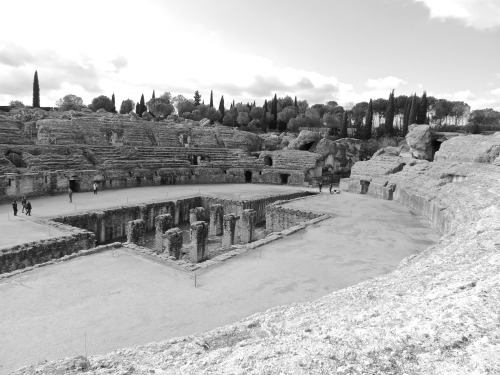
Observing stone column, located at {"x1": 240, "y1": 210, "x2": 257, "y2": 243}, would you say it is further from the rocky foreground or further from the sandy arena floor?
the rocky foreground

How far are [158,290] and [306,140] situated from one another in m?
30.1

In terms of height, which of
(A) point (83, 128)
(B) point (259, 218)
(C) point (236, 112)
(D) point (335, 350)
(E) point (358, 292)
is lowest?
(B) point (259, 218)

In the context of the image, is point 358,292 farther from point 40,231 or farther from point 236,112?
point 236,112

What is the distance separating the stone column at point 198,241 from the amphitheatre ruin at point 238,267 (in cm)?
6

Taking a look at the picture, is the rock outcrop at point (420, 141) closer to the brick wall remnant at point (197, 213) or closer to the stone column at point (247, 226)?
the stone column at point (247, 226)

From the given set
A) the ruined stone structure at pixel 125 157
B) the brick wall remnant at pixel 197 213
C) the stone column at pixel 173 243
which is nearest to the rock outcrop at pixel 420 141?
the ruined stone structure at pixel 125 157

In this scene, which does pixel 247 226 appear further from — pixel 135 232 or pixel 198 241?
pixel 135 232

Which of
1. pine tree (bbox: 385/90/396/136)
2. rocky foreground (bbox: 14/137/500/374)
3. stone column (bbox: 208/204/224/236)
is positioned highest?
pine tree (bbox: 385/90/396/136)

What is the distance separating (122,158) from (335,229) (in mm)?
18471

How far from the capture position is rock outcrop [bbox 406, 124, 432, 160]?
102ft

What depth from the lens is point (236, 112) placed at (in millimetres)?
62969

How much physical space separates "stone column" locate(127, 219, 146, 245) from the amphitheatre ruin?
6 cm

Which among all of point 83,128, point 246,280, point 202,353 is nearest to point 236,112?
point 83,128

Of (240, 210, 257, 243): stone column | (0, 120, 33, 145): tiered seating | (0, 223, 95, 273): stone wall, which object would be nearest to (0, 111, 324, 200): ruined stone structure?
(0, 120, 33, 145): tiered seating
